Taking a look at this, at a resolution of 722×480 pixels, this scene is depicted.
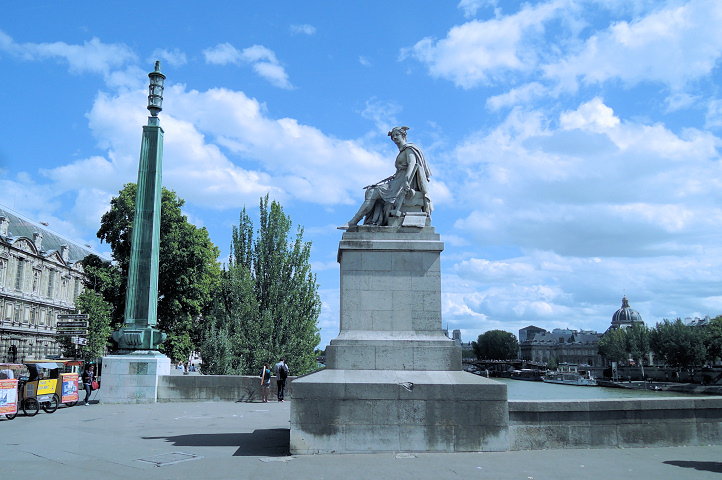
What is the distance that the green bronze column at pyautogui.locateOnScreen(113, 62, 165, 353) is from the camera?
20969mm

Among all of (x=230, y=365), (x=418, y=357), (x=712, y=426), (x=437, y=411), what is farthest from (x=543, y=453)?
(x=230, y=365)

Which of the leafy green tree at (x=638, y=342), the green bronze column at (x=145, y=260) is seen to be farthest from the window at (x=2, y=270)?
the leafy green tree at (x=638, y=342)

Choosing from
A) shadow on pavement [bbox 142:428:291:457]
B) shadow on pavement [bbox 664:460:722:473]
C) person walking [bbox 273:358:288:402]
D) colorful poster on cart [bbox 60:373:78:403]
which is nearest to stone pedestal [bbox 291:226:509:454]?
shadow on pavement [bbox 142:428:291:457]

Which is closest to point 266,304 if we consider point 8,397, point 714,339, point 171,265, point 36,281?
point 171,265

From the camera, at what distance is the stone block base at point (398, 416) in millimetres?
9398

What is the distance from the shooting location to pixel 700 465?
27.9ft

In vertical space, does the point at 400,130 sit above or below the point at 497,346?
above

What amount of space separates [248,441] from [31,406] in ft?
35.6

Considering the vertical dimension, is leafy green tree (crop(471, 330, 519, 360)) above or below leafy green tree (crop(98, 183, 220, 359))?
below

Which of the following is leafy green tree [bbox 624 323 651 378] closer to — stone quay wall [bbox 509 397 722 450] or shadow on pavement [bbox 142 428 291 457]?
stone quay wall [bbox 509 397 722 450]

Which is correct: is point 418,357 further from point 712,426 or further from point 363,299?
point 712,426

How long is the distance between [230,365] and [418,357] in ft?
75.6

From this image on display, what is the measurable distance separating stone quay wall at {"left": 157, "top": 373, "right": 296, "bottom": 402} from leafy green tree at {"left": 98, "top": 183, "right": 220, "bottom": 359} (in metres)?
15.7

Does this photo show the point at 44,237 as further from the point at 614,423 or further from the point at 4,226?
Answer: the point at 614,423
